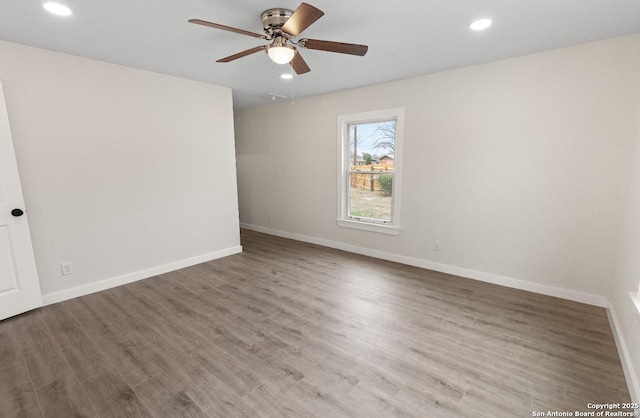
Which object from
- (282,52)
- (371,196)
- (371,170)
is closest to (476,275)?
(371,196)

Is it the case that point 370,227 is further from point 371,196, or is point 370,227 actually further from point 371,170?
point 371,170

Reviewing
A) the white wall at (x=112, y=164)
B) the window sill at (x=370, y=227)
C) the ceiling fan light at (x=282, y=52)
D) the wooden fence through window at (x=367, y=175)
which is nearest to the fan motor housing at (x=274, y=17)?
the ceiling fan light at (x=282, y=52)

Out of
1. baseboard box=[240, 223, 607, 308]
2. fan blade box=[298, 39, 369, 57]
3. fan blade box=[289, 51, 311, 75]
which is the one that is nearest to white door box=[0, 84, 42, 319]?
fan blade box=[289, 51, 311, 75]

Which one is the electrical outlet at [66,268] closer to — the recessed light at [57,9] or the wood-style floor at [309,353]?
the wood-style floor at [309,353]

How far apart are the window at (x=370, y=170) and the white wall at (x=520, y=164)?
0.14 meters

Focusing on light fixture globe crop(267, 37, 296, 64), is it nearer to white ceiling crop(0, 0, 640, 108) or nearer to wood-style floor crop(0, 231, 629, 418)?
white ceiling crop(0, 0, 640, 108)

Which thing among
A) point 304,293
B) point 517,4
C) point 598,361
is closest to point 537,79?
point 517,4

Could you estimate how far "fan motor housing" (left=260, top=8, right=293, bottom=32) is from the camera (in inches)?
79.0

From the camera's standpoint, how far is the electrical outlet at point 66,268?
295 centimetres

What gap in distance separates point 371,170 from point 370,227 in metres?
0.86

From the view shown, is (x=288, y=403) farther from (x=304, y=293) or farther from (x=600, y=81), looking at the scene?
(x=600, y=81)

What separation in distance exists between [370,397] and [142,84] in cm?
389

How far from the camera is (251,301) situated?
2932mm

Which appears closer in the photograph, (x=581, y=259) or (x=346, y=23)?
(x=346, y=23)
